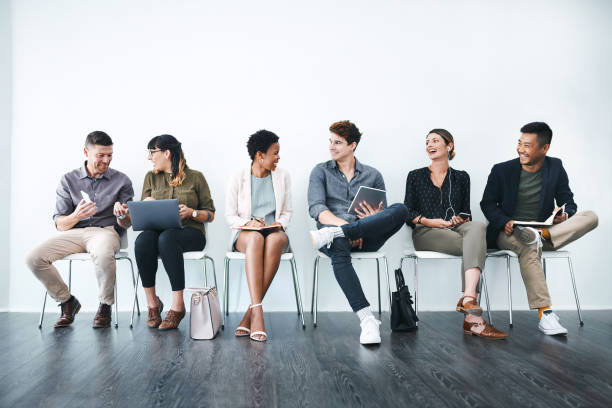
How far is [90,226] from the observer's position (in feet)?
10.2

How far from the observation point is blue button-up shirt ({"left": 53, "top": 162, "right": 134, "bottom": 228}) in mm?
3098

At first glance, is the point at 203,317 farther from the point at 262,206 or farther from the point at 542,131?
the point at 542,131

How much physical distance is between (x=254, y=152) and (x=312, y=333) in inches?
49.9

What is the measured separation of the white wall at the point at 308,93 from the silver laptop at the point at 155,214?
30.9 inches

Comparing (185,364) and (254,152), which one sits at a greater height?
(254,152)

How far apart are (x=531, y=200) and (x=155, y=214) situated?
8.45 ft

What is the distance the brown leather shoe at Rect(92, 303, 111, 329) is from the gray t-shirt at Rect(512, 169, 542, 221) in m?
2.86

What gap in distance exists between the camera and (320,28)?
145 inches

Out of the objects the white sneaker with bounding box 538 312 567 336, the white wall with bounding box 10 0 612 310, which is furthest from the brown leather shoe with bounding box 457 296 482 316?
the white wall with bounding box 10 0 612 310

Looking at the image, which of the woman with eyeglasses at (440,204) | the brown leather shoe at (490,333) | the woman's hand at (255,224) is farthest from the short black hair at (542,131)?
the woman's hand at (255,224)

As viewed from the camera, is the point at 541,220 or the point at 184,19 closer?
the point at 541,220

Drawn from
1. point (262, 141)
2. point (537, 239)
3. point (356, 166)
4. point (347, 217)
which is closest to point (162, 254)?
point (262, 141)

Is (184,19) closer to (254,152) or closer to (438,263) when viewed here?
(254,152)

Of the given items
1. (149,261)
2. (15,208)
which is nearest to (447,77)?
(149,261)
